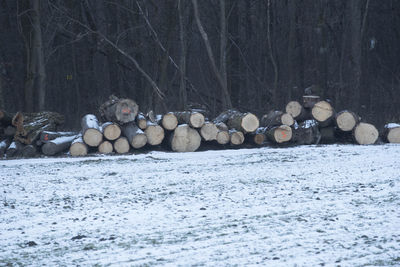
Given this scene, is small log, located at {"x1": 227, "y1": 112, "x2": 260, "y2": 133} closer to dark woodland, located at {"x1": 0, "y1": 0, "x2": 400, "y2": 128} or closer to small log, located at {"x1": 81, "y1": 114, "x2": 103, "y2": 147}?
small log, located at {"x1": 81, "y1": 114, "x2": 103, "y2": 147}

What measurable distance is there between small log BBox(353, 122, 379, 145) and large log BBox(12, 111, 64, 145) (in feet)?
22.4

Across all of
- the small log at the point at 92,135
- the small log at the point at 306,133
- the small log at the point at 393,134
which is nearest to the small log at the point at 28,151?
the small log at the point at 92,135

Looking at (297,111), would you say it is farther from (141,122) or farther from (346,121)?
(141,122)

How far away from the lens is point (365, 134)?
9094 mm

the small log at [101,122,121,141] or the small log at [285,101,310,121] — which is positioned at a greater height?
the small log at [285,101,310,121]

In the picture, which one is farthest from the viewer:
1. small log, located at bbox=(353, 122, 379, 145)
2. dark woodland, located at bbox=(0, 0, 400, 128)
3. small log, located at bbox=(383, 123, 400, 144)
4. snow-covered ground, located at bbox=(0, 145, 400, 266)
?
dark woodland, located at bbox=(0, 0, 400, 128)

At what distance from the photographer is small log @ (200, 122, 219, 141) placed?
8.84 m

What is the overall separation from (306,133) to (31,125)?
6.04 meters

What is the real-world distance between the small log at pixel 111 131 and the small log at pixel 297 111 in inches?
156

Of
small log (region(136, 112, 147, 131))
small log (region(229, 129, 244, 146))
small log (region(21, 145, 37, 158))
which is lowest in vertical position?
small log (region(21, 145, 37, 158))

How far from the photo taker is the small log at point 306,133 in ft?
30.1

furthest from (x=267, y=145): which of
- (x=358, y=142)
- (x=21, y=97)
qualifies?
(x=21, y=97)

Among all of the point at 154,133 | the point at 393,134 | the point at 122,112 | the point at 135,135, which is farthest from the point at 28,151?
the point at 393,134

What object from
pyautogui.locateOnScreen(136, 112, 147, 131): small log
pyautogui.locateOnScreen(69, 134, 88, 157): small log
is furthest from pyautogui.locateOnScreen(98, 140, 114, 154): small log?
pyautogui.locateOnScreen(136, 112, 147, 131): small log
